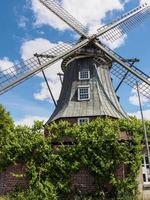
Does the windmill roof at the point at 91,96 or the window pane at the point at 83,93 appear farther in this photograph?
the window pane at the point at 83,93

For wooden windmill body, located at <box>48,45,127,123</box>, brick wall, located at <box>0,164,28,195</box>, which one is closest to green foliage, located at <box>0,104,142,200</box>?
brick wall, located at <box>0,164,28,195</box>

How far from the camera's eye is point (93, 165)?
2002cm

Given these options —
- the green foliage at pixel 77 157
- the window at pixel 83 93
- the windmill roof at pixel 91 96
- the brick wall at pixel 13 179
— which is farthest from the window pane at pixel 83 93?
the brick wall at pixel 13 179

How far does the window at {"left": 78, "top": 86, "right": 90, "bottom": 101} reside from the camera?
25.8 meters

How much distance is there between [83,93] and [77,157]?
7009 mm

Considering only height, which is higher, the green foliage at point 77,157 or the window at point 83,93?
the window at point 83,93

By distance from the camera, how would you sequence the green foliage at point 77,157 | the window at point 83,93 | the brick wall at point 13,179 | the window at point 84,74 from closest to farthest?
the green foliage at point 77,157 < the brick wall at point 13,179 < the window at point 83,93 < the window at point 84,74

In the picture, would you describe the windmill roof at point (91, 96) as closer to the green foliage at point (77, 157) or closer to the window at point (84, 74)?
the window at point (84, 74)

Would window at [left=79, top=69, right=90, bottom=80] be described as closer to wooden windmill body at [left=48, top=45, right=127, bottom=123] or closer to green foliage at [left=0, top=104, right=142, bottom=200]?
wooden windmill body at [left=48, top=45, right=127, bottom=123]

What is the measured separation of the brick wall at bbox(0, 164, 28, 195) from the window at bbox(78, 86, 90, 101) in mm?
7596

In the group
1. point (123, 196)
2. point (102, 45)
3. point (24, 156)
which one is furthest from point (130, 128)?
point (102, 45)

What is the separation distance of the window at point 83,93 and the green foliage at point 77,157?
4.61 metres

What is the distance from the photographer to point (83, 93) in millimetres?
26125

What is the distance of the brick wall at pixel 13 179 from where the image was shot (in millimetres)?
20578
